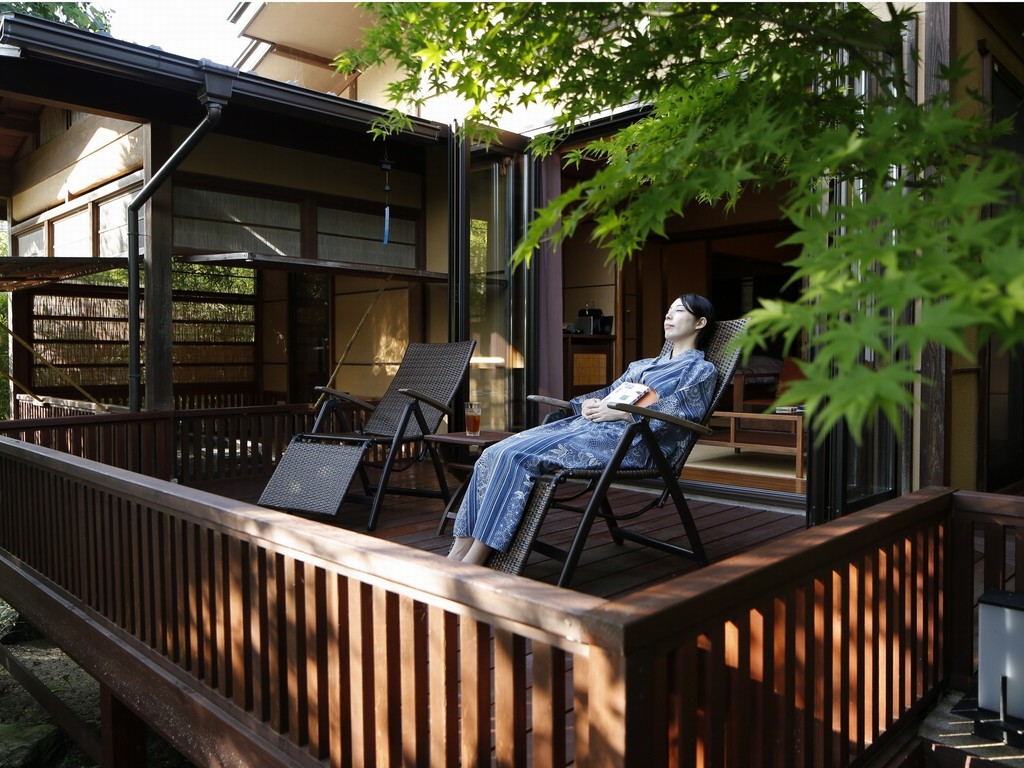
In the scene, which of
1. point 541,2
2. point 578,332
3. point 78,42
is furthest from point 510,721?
point 578,332

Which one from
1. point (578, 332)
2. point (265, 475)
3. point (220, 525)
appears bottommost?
point (265, 475)

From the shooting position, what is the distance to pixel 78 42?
430cm

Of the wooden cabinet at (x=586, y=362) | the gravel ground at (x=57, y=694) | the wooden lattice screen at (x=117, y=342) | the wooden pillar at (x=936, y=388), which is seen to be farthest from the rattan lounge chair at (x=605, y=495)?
the wooden lattice screen at (x=117, y=342)

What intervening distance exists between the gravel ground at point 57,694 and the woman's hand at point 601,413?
3.35m

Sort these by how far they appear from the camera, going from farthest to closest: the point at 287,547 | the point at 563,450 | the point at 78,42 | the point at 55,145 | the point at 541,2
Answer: the point at 55,145
the point at 78,42
the point at 563,450
the point at 287,547
the point at 541,2

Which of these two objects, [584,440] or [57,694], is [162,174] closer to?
[57,694]

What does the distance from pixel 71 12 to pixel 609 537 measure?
11392 millimetres

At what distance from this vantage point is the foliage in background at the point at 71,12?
10.3 metres

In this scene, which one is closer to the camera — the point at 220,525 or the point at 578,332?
the point at 220,525

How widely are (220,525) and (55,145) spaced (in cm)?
795

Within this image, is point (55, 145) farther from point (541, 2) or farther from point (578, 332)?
point (541, 2)

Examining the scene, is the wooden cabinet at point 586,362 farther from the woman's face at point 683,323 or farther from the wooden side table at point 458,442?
the woman's face at point 683,323

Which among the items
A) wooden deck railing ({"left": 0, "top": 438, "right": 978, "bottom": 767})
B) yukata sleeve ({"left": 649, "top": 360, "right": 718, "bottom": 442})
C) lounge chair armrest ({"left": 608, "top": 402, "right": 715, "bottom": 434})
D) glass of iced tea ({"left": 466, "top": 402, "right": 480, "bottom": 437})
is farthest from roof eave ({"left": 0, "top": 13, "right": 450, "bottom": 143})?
wooden deck railing ({"left": 0, "top": 438, "right": 978, "bottom": 767})

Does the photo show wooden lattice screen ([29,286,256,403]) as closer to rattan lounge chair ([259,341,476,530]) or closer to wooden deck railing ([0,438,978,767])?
rattan lounge chair ([259,341,476,530])
